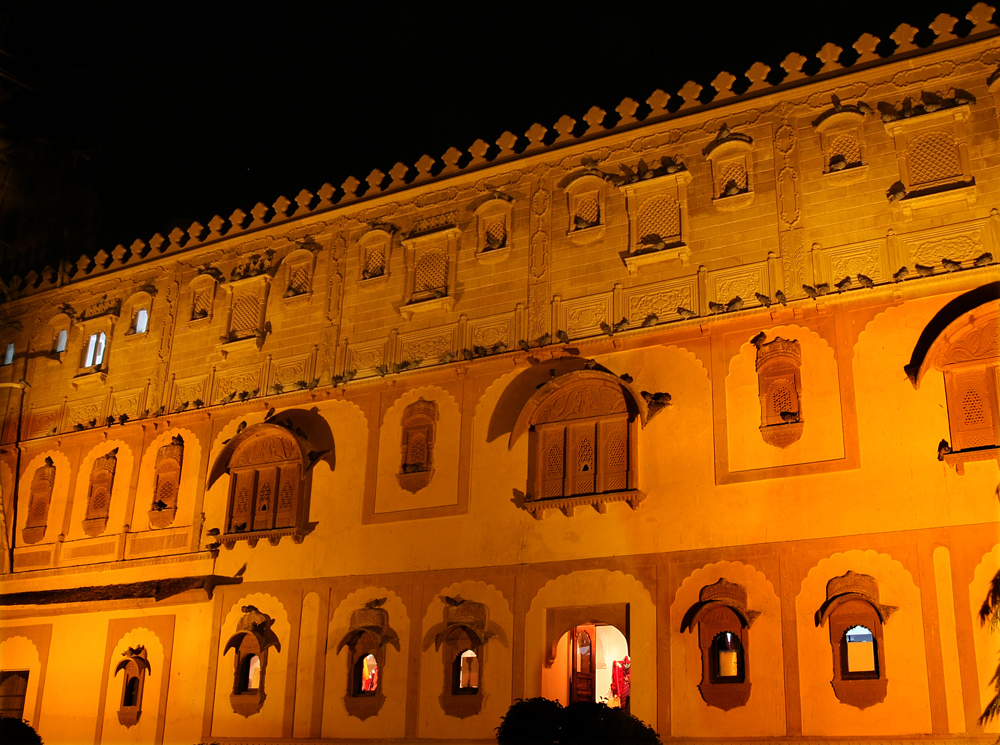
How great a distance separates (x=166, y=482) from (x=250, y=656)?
3.35 meters

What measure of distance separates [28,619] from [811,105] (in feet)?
47.2

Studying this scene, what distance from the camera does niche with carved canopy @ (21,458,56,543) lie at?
18.3m

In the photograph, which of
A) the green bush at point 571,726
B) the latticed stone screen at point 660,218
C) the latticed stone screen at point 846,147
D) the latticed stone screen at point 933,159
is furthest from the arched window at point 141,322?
the latticed stone screen at point 933,159

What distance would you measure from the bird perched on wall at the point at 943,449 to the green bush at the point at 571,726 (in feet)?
14.8

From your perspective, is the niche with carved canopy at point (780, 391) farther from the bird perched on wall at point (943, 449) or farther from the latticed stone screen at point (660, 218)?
the latticed stone screen at point (660, 218)

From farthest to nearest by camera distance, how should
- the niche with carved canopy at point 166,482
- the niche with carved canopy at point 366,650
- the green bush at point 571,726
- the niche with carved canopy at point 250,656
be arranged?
1. the niche with carved canopy at point 166,482
2. the niche with carved canopy at point 250,656
3. the niche with carved canopy at point 366,650
4. the green bush at point 571,726

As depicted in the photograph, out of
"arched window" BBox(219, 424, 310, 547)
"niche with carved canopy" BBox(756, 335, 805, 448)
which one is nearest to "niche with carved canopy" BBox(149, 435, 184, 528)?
"arched window" BBox(219, 424, 310, 547)

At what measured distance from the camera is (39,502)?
18.5 metres

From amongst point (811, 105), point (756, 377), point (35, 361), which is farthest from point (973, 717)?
point (35, 361)

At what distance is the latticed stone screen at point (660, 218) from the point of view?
14.3 meters

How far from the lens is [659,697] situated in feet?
40.5

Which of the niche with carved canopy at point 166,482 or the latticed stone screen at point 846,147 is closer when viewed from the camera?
the latticed stone screen at point 846,147

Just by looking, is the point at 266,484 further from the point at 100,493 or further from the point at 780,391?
the point at 780,391

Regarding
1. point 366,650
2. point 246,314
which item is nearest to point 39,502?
point 246,314
